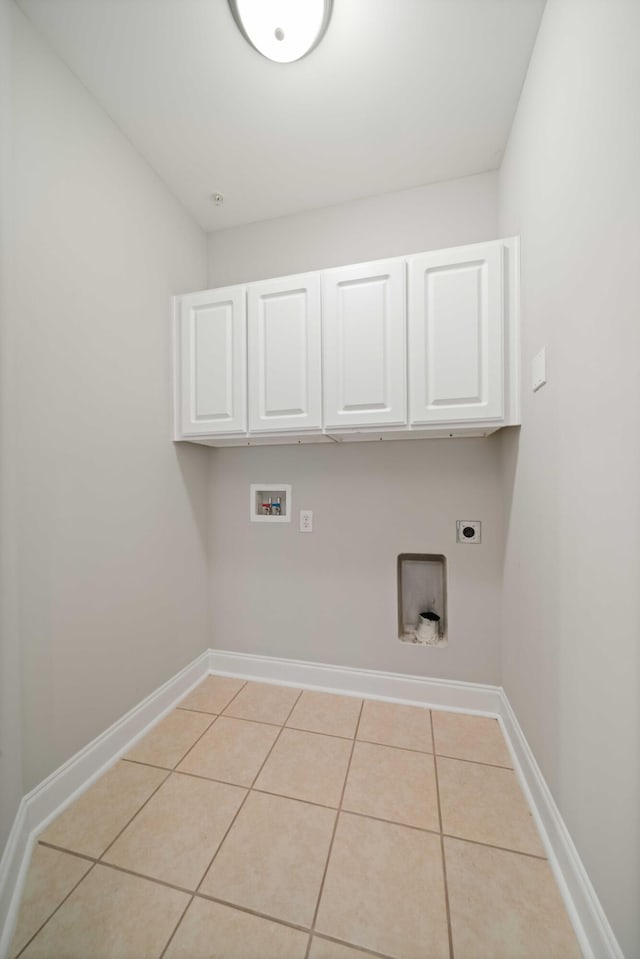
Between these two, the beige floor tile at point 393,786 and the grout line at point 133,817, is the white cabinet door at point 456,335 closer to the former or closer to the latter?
the beige floor tile at point 393,786

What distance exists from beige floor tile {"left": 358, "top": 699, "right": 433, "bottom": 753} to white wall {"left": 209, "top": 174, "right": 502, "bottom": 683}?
200 mm

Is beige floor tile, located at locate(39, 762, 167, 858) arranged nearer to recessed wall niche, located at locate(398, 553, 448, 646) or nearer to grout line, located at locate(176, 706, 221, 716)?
grout line, located at locate(176, 706, 221, 716)

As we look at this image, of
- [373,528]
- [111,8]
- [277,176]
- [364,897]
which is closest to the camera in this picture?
[364,897]

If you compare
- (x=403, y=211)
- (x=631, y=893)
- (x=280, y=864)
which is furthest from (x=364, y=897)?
(x=403, y=211)

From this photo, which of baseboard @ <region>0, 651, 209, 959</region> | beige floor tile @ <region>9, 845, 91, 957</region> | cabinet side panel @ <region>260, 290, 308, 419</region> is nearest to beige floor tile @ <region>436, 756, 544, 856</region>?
beige floor tile @ <region>9, 845, 91, 957</region>

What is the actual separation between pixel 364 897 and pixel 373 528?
52.5 inches

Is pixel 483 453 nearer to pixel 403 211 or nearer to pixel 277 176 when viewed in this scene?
pixel 403 211

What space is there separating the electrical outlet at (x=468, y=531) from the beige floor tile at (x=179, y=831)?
1454 mm

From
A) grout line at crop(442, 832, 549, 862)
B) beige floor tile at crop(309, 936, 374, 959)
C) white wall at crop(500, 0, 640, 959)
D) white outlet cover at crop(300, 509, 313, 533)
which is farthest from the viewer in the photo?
white outlet cover at crop(300, 509, 313, 533)

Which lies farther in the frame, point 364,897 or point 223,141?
point 223,141

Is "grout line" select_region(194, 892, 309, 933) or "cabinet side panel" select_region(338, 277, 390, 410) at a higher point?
"cabinet side panel" select_region(338, 277, 390, 410)

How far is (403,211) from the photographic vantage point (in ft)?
6.23

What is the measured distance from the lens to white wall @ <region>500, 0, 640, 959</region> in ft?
2.41

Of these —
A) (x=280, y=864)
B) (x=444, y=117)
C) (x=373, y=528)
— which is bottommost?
(x=280, y=864)
